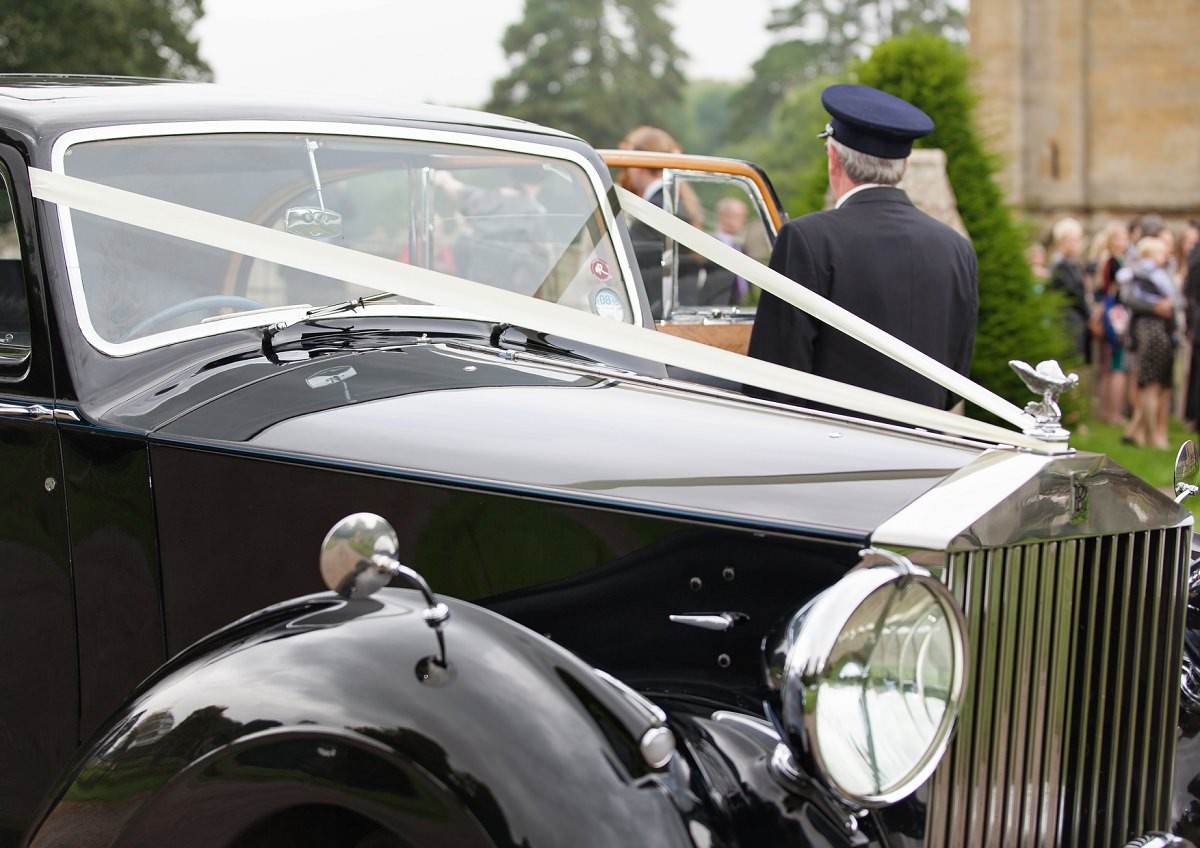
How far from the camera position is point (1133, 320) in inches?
414

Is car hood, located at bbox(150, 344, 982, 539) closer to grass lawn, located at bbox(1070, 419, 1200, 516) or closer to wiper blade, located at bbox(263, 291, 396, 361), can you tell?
wiper blade, located at bbox(263, 291, 396, 361)

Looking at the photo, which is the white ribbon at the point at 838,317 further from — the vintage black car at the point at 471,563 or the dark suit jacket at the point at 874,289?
the dark suit jacket at the point at 874,289

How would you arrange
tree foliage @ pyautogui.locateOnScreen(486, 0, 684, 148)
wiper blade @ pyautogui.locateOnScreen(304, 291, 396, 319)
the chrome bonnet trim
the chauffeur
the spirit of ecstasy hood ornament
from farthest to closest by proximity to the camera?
1. tree foliage @ pyautogui.locateOnScreen(486, 0, 684, 148)
2. the chauffeur
3. wiper blade @ pyautogui.locateOnScreen(304, 291, 396, 319)
4. the spirit of ecstasy hood ornament
5. the chrome bonnet trim

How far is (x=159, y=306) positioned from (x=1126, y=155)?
19647 millimetres

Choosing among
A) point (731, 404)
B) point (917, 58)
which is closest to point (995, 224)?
point (917, 58)

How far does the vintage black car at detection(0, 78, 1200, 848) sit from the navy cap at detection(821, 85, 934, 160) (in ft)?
2.94

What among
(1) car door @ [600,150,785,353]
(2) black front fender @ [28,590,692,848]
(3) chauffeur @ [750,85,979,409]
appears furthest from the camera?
(1) car door @ [600,150,785,353]

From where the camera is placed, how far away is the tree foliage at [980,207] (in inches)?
356

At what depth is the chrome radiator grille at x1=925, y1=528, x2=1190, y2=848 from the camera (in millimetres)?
2131

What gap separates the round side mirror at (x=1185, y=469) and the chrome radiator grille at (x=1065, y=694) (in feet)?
1.14

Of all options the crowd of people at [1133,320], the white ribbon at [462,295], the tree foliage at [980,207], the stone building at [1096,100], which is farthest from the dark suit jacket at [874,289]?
the stone building at [1096,100]

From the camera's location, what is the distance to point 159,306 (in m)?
2.77

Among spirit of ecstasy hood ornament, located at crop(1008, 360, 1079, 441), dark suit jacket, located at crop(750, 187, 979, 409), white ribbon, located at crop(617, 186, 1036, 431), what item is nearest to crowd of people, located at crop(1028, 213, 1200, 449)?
dark suit jacket, located at crop(750, 187, 979, 409)

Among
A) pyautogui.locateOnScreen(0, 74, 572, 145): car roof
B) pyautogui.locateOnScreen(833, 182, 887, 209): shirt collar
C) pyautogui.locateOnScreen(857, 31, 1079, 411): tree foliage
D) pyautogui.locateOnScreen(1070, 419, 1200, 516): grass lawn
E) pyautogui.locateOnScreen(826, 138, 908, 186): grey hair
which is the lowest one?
pyautogui.locateOnScreen(1070, 419, 1200, 516): grass lawn
